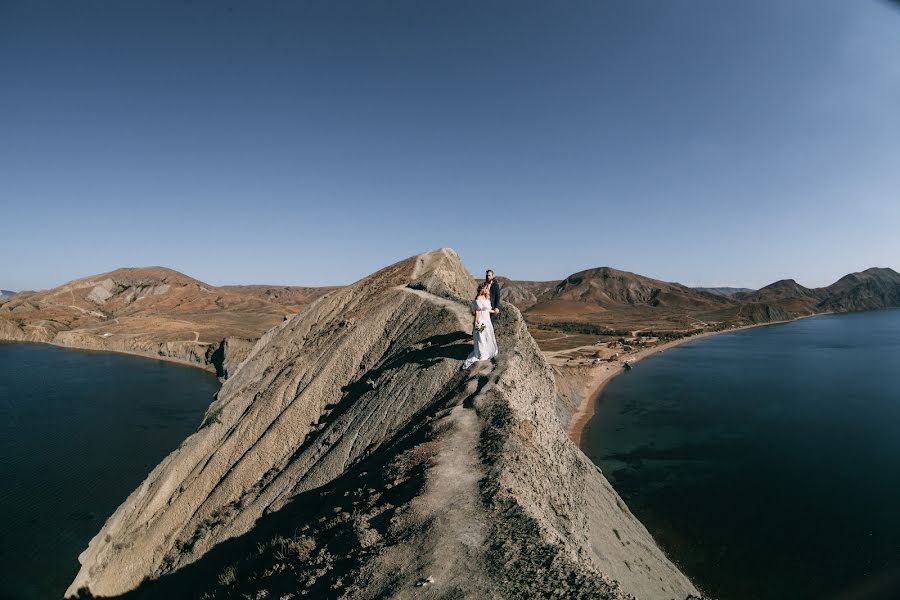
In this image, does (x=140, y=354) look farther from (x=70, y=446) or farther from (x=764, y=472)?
(x=764, y=472)

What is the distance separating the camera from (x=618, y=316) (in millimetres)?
149625

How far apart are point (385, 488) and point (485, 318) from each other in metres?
5.92

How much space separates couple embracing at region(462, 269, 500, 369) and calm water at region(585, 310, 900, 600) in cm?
1013

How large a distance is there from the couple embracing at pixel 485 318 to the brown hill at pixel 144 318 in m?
62.3

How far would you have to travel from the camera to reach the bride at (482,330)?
42.3 feet

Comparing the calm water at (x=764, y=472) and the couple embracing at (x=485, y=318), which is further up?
the couple embracing at (x=485, y=318)

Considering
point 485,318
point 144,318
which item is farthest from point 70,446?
point 144,318

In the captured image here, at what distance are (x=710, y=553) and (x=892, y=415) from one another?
38941mm

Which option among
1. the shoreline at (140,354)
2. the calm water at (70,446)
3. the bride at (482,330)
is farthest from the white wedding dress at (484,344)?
the shoreline at (140,354)

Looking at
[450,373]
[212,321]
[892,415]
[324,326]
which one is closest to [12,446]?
[324,326]

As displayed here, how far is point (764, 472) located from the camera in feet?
98.7

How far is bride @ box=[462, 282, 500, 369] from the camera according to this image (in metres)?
12.9

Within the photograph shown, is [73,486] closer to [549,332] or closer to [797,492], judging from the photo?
[797,492]

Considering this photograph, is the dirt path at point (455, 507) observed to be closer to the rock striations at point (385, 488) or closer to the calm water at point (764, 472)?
the rock striations at point (385, 488)
